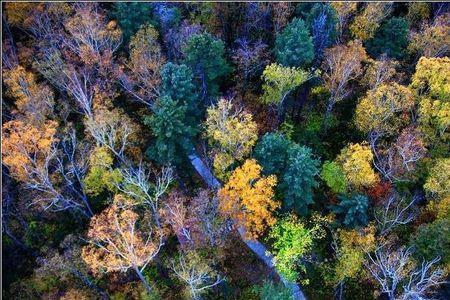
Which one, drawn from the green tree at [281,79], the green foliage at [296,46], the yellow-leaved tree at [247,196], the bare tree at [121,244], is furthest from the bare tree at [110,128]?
the green foliage at [296,46]

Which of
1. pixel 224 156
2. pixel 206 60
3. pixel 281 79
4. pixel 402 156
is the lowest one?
pixel 402 156

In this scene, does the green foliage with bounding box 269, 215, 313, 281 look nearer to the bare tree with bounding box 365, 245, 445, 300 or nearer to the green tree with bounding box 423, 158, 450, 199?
the bare tree with bounding box 365, 245, 445, 300

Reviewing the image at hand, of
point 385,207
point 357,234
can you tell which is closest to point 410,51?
point 385,207

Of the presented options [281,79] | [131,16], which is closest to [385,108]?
[281,79]

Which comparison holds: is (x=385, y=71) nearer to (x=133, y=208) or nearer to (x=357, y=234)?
(x=357, y=234)

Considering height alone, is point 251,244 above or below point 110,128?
below

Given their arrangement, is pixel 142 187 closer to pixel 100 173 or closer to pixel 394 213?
pixel 100 173

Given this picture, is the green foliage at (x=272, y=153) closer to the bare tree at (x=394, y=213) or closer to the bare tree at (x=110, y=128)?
the bare tree at (x=394, y=213)
